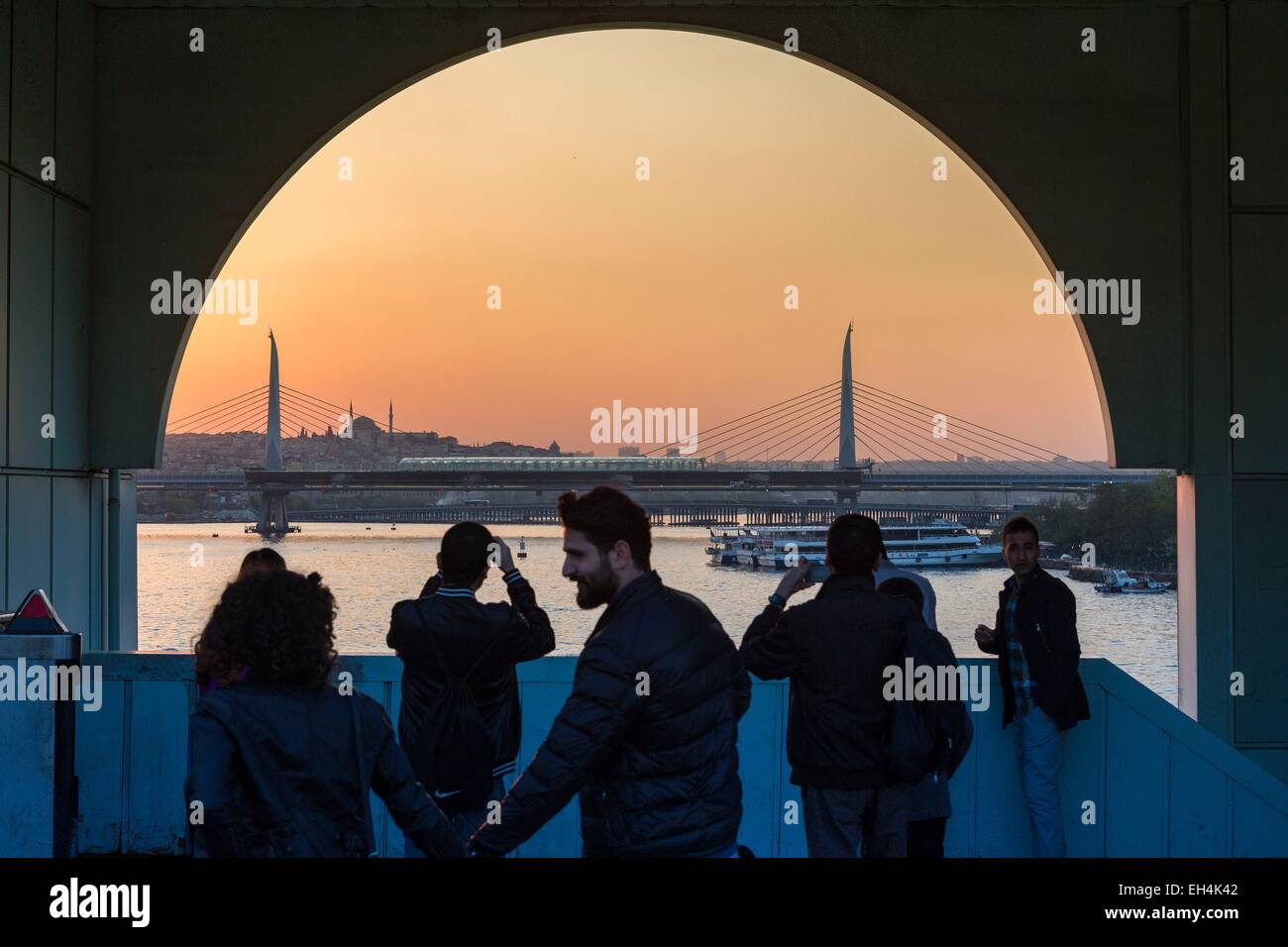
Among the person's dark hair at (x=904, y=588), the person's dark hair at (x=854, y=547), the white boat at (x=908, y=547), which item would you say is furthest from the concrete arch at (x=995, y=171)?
the white boat at (x=908, y=547)

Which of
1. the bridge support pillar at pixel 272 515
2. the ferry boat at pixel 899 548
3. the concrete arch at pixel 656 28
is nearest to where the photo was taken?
the concrete arch at pixel 656 28

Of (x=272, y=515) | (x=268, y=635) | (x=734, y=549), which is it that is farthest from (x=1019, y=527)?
(x=734, y=549)

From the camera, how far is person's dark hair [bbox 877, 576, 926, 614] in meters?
3.23

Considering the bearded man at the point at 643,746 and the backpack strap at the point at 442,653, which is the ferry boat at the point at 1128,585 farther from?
the bearded man at the point at 643,746

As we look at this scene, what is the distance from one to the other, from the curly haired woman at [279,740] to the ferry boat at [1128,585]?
39110 millimetres

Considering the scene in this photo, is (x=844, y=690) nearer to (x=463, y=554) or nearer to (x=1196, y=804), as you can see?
(x=463, y=554)

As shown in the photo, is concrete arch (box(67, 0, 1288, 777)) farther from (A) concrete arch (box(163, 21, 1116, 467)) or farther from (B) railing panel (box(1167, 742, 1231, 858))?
(B) railing panel (box(1167, 742, 1231, 858))

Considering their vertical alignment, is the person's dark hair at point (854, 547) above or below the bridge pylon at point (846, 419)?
below

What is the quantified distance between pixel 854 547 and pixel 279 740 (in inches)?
57.0

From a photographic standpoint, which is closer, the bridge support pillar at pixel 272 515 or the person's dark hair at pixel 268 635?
the person's dark hair at pixel 268 635

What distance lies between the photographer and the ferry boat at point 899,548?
42.5 meters

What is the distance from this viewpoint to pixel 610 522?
80.5 inches

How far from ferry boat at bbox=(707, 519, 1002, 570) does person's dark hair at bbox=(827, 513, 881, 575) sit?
37254mm
